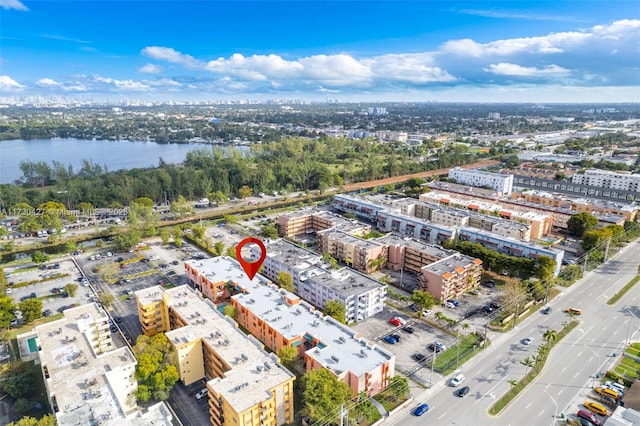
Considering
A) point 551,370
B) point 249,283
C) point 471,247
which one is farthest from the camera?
point 471,247

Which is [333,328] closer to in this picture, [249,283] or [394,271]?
[249,283]

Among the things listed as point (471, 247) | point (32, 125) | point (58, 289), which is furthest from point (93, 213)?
point (32, 125)

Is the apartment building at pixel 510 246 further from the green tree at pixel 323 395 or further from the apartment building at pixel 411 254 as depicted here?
the green tree at pixel 323 395

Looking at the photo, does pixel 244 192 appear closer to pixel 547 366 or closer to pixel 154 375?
pixel 154 375

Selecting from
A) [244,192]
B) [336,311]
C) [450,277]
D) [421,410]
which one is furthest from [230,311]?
[244,192]

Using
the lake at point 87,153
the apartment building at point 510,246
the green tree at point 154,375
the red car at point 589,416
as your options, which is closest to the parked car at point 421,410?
the red car at point 589,416
